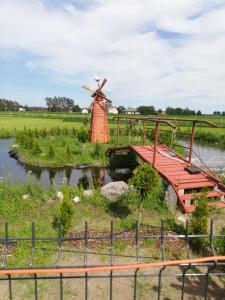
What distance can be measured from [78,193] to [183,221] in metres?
3.27

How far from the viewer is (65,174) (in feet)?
54.2

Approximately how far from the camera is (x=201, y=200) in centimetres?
675

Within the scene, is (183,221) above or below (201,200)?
below

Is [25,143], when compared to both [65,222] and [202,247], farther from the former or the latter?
[202,247]

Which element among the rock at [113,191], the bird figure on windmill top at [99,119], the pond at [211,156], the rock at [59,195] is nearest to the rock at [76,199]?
the rock at [59,195]

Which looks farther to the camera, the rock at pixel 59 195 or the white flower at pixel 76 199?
the rock at pixel 59 195

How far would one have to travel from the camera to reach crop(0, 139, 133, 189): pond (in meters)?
15.0

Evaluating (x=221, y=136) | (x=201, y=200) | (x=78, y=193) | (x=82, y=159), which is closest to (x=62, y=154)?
(x=82, y=159)

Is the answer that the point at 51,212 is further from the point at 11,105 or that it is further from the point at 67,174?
the point at 11,105

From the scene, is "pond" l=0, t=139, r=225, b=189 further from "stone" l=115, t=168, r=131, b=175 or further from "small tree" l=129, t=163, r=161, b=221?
"small tree" l=129, t=163, r=161, b=221

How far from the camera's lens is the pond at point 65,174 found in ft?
49.3

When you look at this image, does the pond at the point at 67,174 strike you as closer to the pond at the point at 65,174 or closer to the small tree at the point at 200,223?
the pond at the point at 65,174

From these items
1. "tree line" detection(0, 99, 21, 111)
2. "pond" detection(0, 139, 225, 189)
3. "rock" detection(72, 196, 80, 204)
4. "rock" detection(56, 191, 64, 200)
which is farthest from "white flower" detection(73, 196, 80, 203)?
"tree line" detection(0, 99, 21, 111)

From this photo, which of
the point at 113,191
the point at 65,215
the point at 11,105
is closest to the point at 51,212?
the point at 65,215
